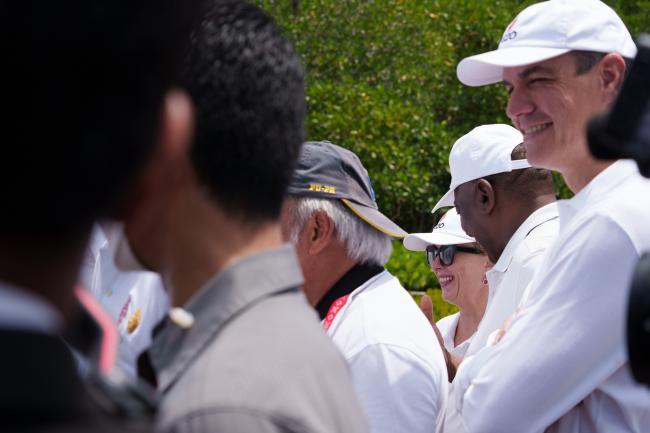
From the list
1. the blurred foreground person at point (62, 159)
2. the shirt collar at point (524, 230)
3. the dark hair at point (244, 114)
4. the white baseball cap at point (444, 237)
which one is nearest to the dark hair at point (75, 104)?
the blurred foreground person at point (62, 159)

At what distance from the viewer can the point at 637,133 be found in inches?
46.0

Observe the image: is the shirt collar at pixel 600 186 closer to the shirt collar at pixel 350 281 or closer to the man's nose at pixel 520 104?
the man's nose at pixel 520 104

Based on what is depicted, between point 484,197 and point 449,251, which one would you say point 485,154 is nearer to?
point 484,197

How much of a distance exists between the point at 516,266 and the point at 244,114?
2.21m

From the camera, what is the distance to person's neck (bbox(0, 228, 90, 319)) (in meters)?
0.93

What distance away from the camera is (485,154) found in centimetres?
423

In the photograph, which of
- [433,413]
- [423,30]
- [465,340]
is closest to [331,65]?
[423,30]

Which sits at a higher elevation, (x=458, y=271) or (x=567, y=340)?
(x=567, y=340)

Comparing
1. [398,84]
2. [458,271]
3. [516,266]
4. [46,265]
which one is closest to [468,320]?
[458,271]

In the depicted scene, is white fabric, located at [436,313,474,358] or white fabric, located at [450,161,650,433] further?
white fabric, located at [436,313,474,358]

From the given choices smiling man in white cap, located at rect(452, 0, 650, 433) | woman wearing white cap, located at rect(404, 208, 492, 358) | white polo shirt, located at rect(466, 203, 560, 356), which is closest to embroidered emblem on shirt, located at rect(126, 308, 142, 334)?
white polo shirt, located at rect(466, 203, 560, 356)

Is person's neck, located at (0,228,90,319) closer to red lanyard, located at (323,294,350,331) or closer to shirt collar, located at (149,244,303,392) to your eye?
shirt collar, located at (149,244,303,392)

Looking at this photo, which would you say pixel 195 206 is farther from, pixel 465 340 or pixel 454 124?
pixel 454 124

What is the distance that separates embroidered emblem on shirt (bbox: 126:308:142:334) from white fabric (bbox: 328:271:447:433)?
0.83 m
